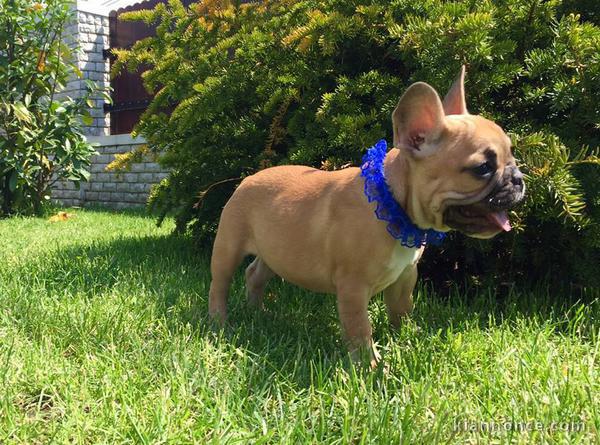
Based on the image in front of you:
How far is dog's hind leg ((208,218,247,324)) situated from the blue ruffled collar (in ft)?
3.10

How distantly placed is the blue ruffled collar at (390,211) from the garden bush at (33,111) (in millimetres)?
6889

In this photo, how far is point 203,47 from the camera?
432 cm

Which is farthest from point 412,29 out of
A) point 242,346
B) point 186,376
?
point 186,376

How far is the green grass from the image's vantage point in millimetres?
1674

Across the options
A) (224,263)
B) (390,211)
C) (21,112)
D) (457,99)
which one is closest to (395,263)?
(390,211)

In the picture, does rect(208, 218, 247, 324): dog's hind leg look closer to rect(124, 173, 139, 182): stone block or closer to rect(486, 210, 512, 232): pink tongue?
rect(486, 210, 512, 232): pink tongue

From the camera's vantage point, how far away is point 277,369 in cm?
214

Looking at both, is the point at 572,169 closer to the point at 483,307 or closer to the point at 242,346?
the point at 483,307

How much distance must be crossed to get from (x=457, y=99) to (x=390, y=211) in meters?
0.68

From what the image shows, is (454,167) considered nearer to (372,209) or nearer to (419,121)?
(419,121)

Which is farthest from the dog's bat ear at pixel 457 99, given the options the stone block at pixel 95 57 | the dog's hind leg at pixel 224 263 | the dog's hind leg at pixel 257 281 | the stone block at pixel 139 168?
the stone block at pixel 95 57

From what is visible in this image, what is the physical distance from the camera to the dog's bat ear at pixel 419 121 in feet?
6.59

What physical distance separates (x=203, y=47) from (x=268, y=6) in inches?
25.3

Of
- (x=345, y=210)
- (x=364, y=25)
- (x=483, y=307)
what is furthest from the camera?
(x=364, y=25)
